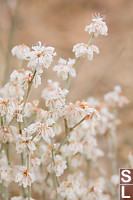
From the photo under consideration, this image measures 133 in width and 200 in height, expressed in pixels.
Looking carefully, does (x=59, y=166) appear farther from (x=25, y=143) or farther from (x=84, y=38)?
(x=84, y=38)

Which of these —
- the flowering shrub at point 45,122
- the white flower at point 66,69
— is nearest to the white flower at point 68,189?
the flowering shrub at point 45,122

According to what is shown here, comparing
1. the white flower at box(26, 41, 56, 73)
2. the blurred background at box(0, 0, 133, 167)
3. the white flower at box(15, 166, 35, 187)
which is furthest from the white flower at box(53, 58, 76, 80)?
the blurred background at box(0, 0, 133, 167)

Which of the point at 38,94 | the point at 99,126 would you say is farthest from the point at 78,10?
the point at 99,126

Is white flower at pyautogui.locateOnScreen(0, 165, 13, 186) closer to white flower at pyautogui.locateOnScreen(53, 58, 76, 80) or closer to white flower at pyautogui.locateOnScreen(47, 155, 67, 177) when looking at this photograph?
white flower at pyautogui.locateOnScreen(47, 155, 67, 177)

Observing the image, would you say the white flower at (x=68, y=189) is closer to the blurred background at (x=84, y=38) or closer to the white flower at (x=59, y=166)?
the white flower at (x=59, y=166)

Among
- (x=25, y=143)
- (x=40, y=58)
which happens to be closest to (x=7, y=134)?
(x=25, y=143)

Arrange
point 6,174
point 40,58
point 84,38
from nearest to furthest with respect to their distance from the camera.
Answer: point 40,58 → point 6,174 → point 84,38

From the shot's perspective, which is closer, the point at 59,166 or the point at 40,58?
the point at 40,58

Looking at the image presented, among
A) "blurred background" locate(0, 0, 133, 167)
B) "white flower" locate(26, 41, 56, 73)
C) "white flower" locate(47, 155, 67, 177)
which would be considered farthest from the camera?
"blurred background" locate(0, 0, 133, 167)
